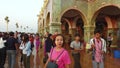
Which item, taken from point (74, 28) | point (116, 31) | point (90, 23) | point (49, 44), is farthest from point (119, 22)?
point (49, 44)

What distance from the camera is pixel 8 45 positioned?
10852 mm

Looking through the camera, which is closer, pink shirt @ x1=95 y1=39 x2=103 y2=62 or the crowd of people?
the crowd of people

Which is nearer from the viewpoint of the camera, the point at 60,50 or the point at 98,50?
the point at 60,50

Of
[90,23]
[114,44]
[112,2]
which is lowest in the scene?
[114,44]

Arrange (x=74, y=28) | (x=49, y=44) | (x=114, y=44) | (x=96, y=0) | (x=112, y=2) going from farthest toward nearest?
(x=74, y=28) < (x=114, y=44) < (x=96, y=0) < (x=112, y=2) < (x=49, y=44)

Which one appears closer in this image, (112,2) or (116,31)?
(112,2)

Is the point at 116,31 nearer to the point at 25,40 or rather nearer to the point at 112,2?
the point at 112,2

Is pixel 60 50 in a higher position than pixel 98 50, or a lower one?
higher

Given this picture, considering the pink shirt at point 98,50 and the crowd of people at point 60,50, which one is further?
the pink shirt at point 98,50

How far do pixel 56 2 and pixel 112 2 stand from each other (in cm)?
500

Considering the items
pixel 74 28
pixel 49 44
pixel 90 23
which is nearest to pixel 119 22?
pixel 90 23

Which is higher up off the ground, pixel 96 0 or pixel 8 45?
pixel 96 0

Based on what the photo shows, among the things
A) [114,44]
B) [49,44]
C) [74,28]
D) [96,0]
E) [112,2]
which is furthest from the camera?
[74,28]

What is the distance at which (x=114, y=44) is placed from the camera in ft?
91.5
